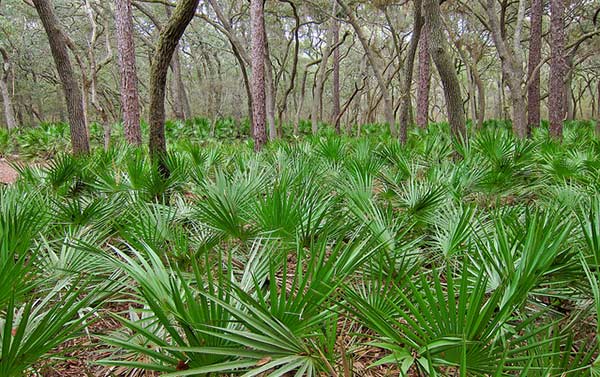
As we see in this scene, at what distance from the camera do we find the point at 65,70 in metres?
6.55

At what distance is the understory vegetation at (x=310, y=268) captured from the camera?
117 cm

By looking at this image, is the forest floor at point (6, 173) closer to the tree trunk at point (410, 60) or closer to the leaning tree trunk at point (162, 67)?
the leaning tree trunk at point (162, 67)

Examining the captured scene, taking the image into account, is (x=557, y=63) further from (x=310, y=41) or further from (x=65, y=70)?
(x=310, y=41)

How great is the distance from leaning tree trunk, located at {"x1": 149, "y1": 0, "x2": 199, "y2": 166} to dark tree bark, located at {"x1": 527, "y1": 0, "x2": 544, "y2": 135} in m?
9.27

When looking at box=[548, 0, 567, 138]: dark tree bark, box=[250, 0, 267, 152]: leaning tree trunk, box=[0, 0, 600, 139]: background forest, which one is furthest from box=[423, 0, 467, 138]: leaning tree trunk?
box=[548, 0, 567, 138]: dark tree bark

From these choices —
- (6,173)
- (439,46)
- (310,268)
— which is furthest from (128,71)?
(310,268)

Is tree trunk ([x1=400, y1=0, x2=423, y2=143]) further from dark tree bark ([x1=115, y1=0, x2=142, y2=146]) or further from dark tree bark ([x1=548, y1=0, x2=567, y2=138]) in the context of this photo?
dark tree bark ([x1=115, y1=0, x2=142, y2=146])

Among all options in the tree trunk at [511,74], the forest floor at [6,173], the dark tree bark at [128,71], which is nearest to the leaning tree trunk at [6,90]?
the forest floor at [6,173]

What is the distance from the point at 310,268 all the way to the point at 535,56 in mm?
11844

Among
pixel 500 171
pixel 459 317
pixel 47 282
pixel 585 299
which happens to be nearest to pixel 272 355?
pixel 459 317

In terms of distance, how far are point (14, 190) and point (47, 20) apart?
4.76 metres

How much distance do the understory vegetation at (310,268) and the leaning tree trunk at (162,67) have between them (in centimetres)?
51

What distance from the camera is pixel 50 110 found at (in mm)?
38781

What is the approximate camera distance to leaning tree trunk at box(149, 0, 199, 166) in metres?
4.09
